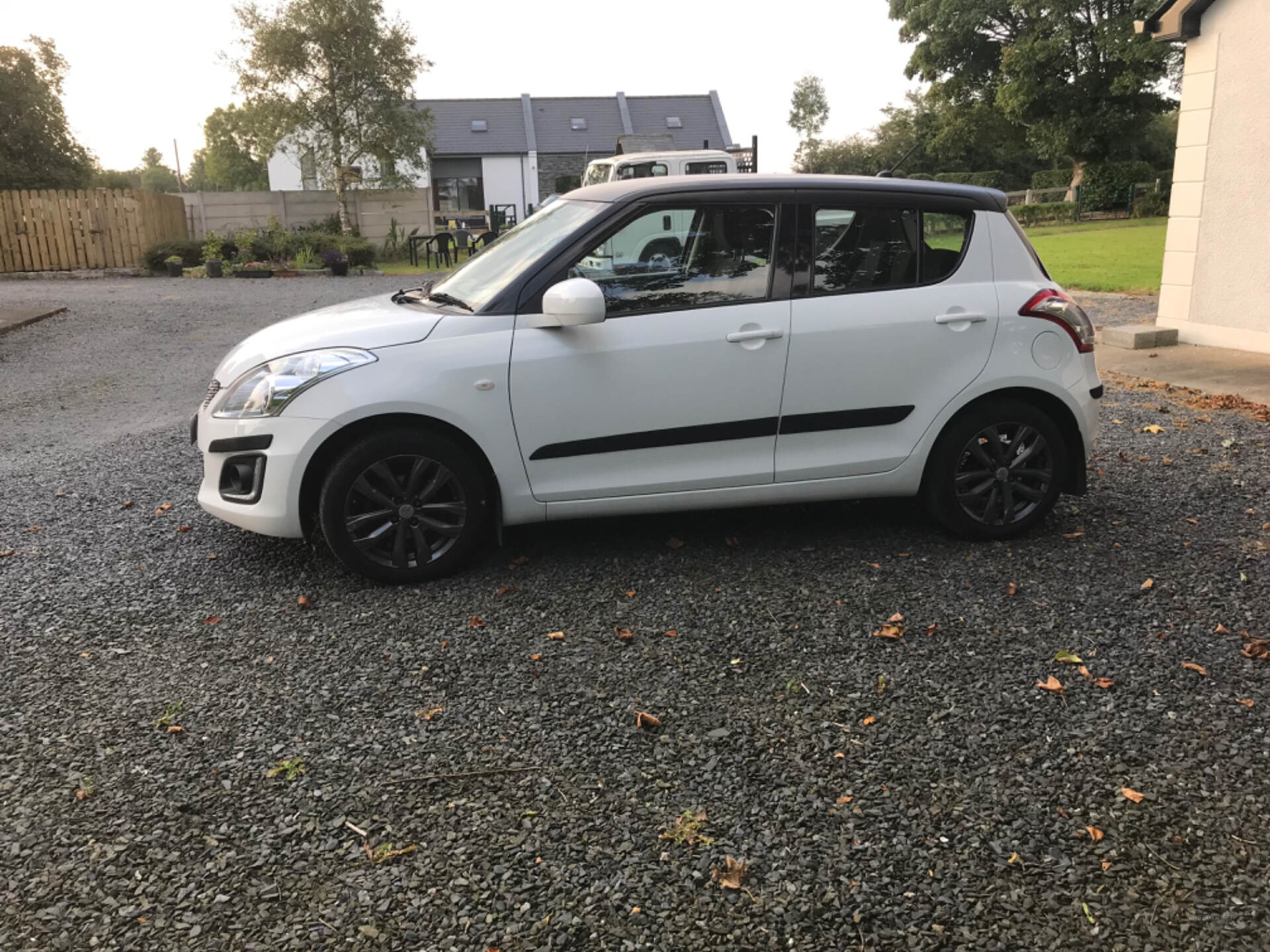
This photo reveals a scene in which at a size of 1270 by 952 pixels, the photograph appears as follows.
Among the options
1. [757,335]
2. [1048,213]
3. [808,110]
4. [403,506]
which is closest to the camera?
[403,506]

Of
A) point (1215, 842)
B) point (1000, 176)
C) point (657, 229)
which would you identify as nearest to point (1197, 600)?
point (1215, 842)

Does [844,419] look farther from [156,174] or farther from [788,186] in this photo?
[156,174]

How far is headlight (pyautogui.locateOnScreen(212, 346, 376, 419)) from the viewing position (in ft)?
13.6

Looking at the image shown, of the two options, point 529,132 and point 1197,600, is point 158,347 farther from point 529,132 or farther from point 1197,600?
point 529,132

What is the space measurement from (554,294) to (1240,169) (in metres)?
8.70

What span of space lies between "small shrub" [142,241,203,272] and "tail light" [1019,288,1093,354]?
25095mm

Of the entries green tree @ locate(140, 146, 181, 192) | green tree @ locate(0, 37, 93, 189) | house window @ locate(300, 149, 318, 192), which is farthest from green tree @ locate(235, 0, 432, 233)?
green tree @ locate(140, 146, 181, 192)

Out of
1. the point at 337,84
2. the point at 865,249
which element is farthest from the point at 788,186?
the point at 337,84

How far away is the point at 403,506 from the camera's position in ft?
14.0

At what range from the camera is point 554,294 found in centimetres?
407

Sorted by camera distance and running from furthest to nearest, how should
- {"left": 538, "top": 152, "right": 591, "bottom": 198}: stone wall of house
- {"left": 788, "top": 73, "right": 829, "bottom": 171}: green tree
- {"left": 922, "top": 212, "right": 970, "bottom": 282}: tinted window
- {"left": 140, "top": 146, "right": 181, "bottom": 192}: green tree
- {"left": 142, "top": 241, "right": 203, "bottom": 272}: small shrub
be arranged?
{"left": 140, "top": 146, "right": 181, "bottom": 192}: green tree < {"left": 788, "top": 73, "right": 829, "bottom": 171}: green tree < {"left": 538, "top": 152, "right": 591, "bottom": 198}: stone wall of house < {"left": 142, "top": 241, "right": 203, "bottom": 272}: small shrub < {"left": 922, "top": 212, "right": 970, "bottom": 282}: tinted window

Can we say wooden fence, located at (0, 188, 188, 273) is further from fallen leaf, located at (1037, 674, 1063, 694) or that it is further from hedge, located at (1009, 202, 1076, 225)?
hedge, located at (1009, 202, 1076, 225)

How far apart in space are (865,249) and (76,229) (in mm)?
26642

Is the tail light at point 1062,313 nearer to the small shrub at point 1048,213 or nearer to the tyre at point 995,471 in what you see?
the tyre at point 995,471
